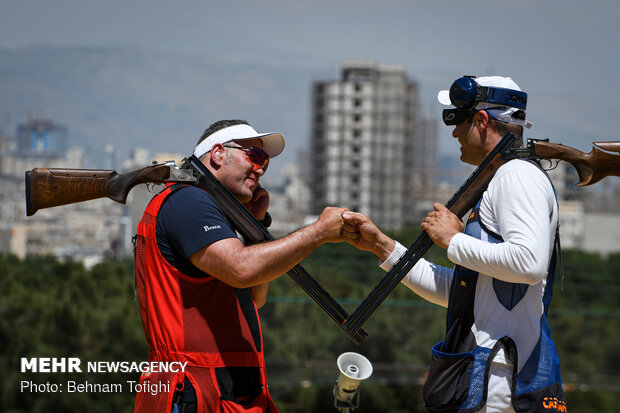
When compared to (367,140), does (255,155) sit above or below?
above

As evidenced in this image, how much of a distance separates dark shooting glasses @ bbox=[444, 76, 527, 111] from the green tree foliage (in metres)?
10.8

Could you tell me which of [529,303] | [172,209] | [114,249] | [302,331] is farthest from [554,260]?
[114,249]

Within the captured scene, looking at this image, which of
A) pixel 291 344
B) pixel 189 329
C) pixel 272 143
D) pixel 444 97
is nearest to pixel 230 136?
pixel 272 143

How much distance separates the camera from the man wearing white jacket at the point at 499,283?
12.7ft

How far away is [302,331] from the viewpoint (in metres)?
18.9

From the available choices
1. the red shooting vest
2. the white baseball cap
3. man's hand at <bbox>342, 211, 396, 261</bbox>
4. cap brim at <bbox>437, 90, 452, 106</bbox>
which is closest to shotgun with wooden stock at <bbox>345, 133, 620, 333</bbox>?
the white baseball cap

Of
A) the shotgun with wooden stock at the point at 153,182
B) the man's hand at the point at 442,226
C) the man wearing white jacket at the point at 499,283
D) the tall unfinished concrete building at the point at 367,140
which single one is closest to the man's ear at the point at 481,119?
the man wearing white jacket at the point at 499,283

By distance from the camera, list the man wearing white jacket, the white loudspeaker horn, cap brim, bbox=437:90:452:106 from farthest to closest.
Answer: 1. the white loudspeaker horn
2. cap brim, bbox=437:90:452:106
3. the man wearing white jacket

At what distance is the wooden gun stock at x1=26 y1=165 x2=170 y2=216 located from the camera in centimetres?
462

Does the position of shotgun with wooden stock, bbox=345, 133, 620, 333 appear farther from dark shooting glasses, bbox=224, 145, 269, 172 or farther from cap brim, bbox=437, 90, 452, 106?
dark shooting glasses, bbox=224, 145, 269, 172

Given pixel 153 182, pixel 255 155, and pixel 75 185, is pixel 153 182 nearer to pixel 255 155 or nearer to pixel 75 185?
pixel 75 185

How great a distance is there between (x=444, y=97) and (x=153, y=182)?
1859 mm

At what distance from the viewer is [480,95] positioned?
172 inches

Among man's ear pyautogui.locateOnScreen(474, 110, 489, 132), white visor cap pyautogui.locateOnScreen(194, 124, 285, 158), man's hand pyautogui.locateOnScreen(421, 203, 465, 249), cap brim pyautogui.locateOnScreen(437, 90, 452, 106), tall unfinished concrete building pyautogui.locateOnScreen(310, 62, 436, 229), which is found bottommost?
tall unfinished concrete building pyautogui.locateOnScreen(310, 62, 436, 229)
